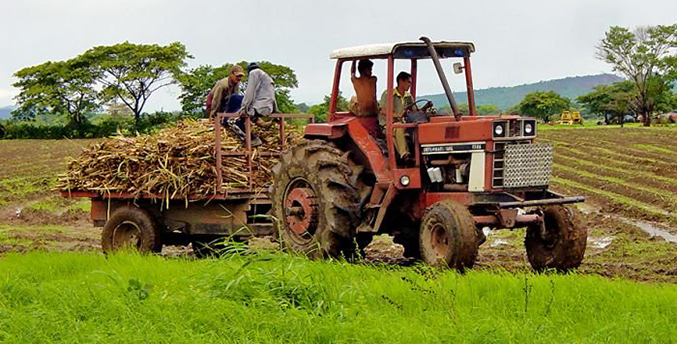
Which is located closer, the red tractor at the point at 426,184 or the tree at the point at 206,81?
the red tractor at the point at 426,184

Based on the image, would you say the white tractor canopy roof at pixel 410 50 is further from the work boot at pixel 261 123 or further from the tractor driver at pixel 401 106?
the work boot at pixel 261 123

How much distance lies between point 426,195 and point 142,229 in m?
4.03

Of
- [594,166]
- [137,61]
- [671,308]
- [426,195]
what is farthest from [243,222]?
[137,61]

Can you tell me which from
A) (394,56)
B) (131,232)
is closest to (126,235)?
(131,232)

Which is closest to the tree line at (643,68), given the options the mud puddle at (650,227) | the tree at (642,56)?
the tree at (642,56)

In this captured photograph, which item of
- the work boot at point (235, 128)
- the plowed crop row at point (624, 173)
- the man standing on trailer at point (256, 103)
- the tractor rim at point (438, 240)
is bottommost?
the plowed crop row at point (624, 173)

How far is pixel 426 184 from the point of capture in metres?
11.3

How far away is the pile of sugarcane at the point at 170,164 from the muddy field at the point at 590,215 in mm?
1837

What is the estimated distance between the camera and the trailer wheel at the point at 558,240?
35.4 feet

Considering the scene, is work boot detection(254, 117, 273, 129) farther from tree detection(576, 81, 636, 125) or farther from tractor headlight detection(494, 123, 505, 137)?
tree detection(576, 81, 636, 125)

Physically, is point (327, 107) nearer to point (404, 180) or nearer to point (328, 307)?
point (404, 180)

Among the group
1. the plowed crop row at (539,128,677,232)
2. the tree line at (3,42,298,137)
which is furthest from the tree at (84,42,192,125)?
the plowed crop row at (539,128,677,232)

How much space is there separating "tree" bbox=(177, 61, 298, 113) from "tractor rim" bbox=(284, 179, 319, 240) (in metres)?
42.2

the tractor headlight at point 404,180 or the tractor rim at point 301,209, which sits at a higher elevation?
the tractor headlight at point 404,180
